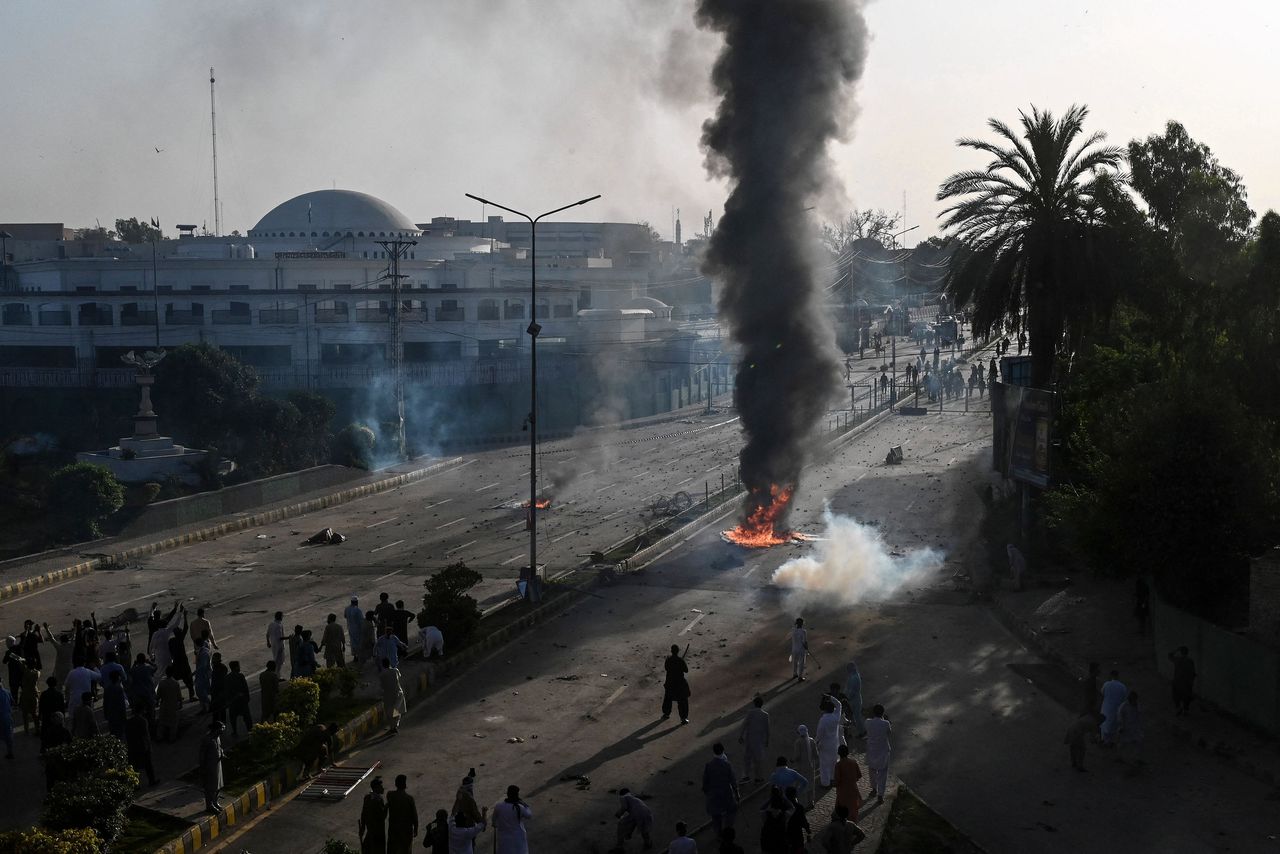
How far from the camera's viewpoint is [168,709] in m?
18.4

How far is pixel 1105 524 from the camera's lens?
69.8ft

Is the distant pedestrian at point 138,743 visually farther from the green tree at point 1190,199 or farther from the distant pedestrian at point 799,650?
the green tree at point 1190,199

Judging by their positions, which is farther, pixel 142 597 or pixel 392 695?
pixel 142 597

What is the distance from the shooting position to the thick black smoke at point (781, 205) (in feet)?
111

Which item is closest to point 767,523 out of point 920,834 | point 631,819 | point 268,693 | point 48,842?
point 268,693

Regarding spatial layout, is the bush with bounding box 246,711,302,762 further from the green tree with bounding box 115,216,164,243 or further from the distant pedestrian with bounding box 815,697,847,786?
the green tree with bounding box 115,216,164,243

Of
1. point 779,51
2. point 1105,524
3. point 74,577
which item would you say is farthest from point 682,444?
point 1105,524

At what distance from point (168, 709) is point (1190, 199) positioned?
89.9 feet

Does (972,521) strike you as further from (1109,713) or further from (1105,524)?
(1109,713)

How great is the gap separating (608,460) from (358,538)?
18007mm

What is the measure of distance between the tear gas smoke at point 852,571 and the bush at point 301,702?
12.9 meters

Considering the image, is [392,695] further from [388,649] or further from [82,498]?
[82,498]

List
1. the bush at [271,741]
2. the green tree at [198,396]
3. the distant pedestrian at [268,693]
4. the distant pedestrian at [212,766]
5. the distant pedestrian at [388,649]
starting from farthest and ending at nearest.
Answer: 1. the green tree at [198,396]
2. the distant pedestrian at [388,649]
3. the distant pedestrian at [268,693]
4. the bush at [271,741]
5. the distant pedestrian at [212,766]

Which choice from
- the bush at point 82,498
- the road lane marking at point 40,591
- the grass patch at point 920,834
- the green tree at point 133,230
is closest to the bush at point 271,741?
the grass patch at point 920,834
